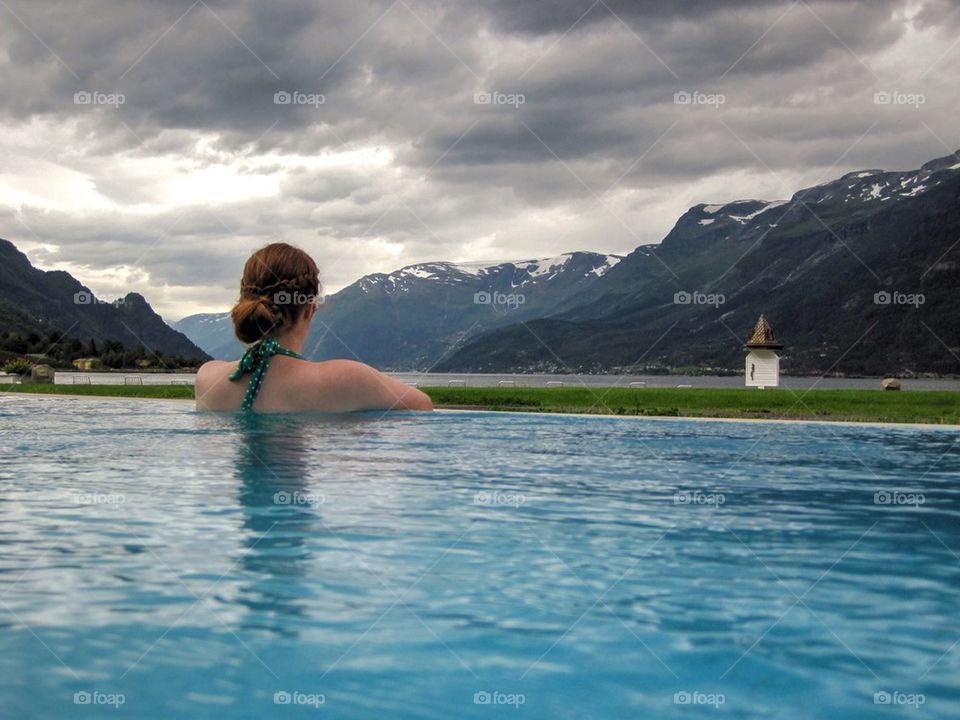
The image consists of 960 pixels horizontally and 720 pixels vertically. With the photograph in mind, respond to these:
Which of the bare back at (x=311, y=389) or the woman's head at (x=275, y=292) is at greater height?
the woman's head at (x=275, y=292)

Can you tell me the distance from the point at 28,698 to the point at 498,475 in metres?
9.11

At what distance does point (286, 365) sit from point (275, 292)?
2.92ft

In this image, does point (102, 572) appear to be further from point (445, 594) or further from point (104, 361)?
point (104, 361)

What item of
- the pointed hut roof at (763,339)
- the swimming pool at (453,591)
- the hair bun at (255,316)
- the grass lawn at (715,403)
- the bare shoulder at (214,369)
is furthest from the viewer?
the pointed hut roof at (763,339)

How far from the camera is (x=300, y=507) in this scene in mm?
9406

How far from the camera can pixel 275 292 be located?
820cm

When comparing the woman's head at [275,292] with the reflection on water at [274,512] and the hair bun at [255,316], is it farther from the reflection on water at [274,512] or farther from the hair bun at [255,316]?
the reflection on water at [274,512]

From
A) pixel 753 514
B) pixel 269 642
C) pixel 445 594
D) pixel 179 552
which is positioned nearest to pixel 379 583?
pixel 445 594

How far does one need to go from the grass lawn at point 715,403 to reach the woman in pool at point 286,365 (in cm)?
2872

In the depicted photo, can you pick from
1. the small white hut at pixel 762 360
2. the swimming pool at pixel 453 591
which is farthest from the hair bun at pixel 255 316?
the small white hut at pixel 762 360

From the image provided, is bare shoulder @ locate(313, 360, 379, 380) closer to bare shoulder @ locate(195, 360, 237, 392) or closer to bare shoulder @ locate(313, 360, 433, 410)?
bare shoulder @ locate(313, 360, 433, 410)

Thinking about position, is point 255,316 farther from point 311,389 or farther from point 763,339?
point 763,339

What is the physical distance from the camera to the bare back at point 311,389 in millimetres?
8312

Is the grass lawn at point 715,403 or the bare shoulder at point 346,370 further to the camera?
the grass lawn at point 715,403
